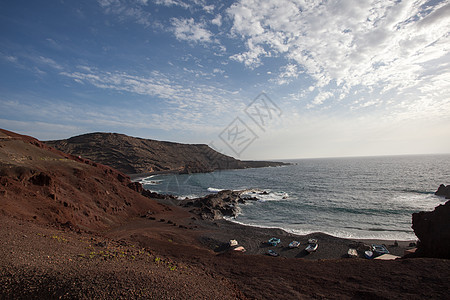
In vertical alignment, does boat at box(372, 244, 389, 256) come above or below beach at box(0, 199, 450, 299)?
below

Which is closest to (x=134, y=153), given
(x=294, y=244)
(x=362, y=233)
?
(x=294, y=244)

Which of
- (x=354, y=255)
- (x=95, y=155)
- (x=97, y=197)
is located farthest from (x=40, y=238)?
(x=95, y=155)

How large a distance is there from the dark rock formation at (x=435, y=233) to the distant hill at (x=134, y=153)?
396 ft

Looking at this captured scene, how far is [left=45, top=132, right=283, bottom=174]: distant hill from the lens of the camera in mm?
120500

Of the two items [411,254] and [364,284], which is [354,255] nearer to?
[411,254]

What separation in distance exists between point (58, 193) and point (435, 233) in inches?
1315

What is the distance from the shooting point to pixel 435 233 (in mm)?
14406

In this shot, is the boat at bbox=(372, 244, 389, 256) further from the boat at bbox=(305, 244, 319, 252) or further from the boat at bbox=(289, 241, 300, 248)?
the boat at bbox=(289, 241, 300, 248)

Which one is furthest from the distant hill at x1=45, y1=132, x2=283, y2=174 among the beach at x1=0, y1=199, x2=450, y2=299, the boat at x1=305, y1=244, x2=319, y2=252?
the beach at x1=0, y1=199, x2=450, y2=299

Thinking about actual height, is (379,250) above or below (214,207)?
above

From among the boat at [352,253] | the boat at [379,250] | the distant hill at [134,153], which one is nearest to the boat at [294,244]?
the boat at [352,253]

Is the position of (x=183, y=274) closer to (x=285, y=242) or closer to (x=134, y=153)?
(x=285, y=242)

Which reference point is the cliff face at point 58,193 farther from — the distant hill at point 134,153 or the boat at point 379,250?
the distant hill at point 134,153

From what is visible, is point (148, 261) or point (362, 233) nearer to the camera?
point (148, 261)
